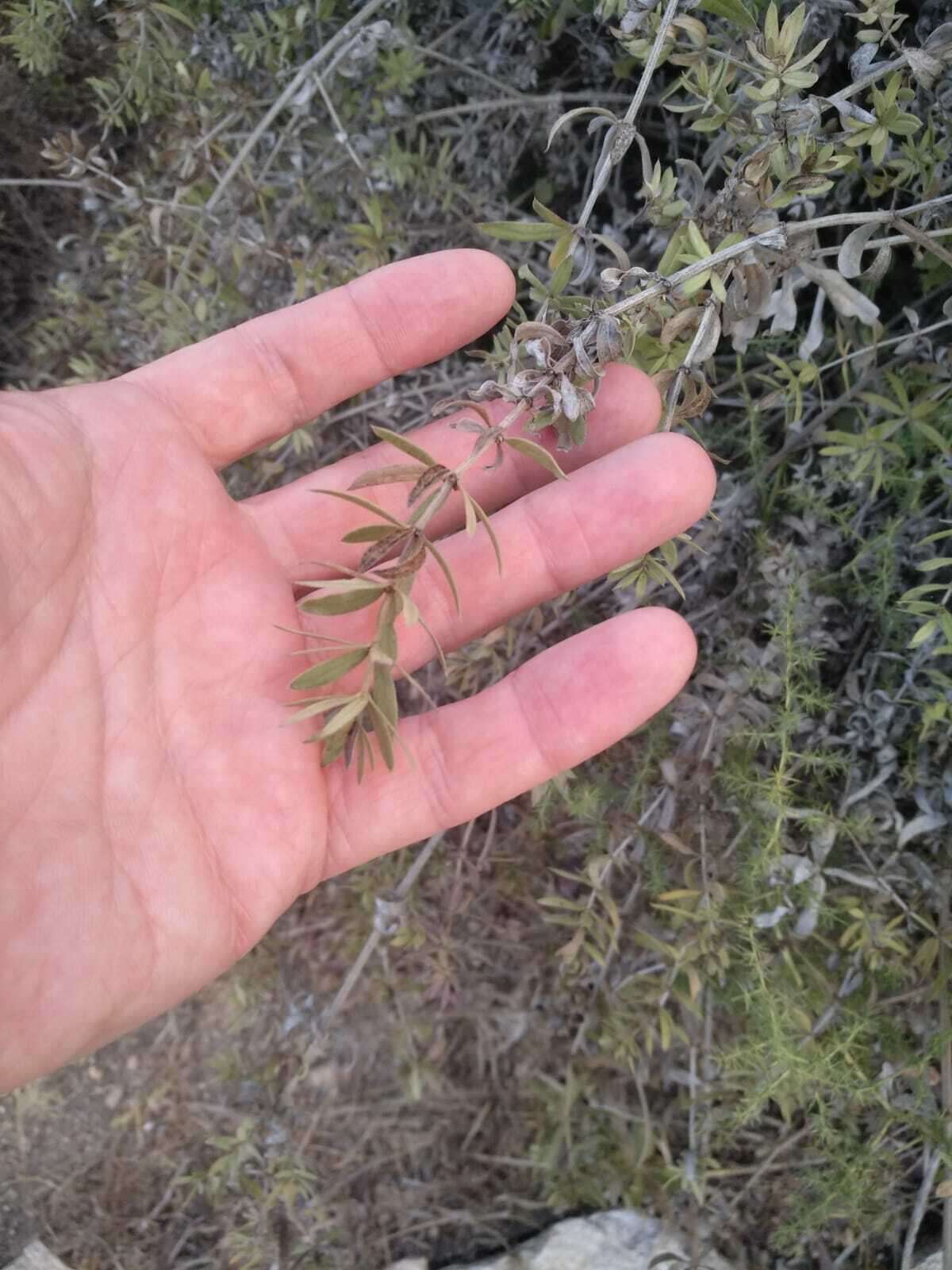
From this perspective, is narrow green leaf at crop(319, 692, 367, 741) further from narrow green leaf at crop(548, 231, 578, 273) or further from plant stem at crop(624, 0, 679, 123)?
plant stem at crop(624, 0, 679, 123)

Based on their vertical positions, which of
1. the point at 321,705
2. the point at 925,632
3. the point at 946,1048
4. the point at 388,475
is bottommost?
the point at 946,1048

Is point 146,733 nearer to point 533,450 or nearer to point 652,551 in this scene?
point 533,450

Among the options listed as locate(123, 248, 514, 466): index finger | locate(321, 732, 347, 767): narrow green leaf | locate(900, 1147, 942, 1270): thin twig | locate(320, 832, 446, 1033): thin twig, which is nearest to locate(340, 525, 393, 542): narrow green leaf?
locate(321, 732, 347, 767): narrow green leaf

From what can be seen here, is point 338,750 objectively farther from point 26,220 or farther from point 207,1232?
point 26,220

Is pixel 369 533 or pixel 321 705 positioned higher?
pixel 369 533

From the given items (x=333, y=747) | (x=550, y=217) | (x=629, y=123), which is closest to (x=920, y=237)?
(x=629, y=123)

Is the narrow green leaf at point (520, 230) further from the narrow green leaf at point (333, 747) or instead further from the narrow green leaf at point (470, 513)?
the narrow green leaf at point (333, 747)
